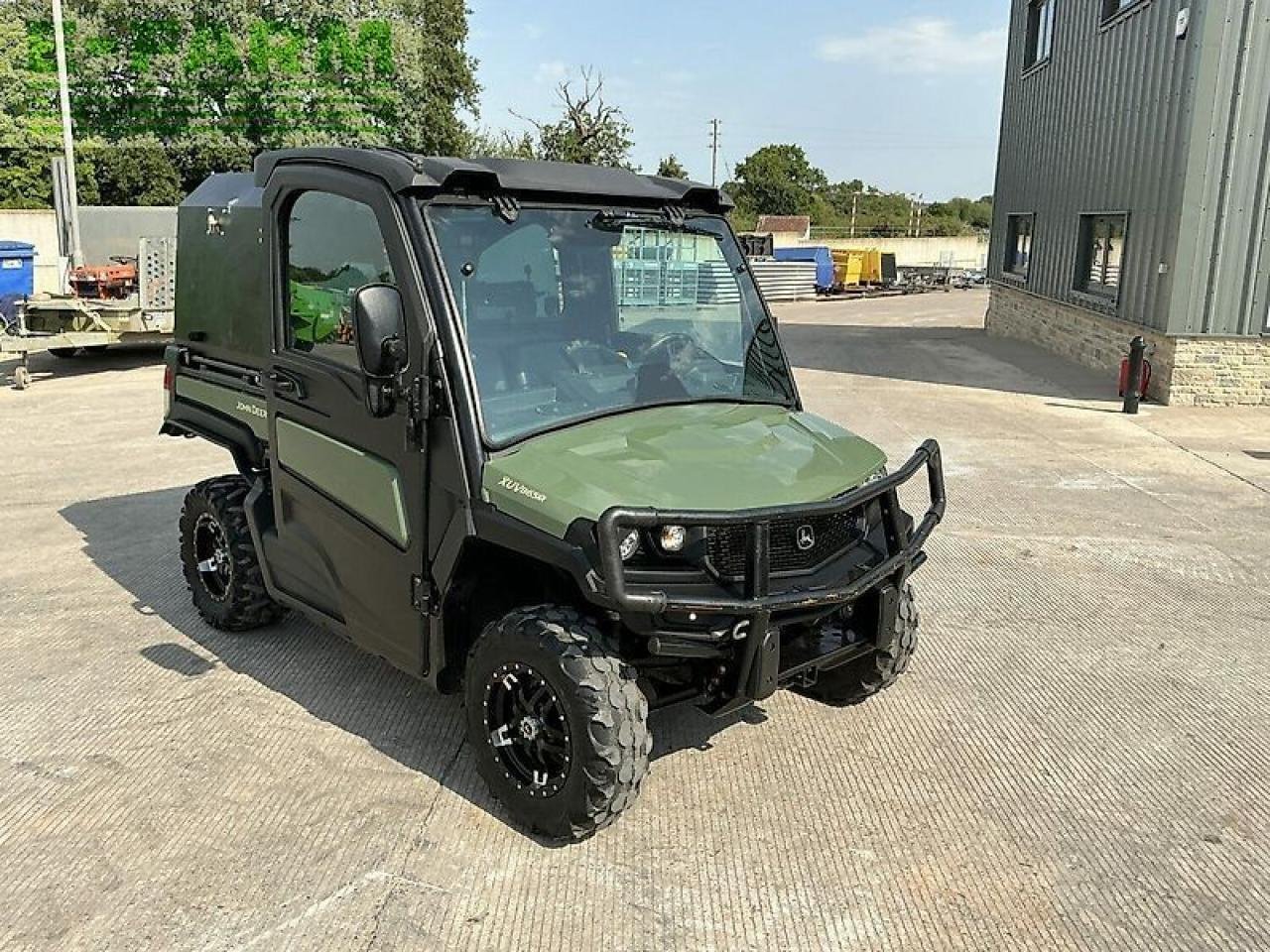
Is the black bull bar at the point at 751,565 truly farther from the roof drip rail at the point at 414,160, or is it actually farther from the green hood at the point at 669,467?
the roof drip rail at the point at 414,160

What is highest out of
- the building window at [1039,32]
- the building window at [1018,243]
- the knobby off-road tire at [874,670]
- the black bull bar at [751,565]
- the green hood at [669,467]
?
the building window at [1039,32]

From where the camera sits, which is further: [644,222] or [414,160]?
[644,222]

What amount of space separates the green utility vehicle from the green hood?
0.01 meters

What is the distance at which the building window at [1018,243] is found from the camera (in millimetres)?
21547

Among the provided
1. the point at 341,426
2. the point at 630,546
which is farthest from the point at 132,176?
the point at 630,546

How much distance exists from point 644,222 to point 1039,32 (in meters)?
20.3

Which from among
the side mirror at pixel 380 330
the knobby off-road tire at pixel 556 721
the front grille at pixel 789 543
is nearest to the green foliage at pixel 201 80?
the side mirror at pixel 380 330

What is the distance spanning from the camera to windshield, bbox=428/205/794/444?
3.77 m

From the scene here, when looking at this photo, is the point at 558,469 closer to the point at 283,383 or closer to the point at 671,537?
the point at 671,537

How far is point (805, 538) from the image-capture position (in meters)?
3.62

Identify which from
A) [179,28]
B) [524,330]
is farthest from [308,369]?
[179,28]

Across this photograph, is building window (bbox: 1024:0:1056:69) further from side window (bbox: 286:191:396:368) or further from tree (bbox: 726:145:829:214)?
tree (bbox: 726:145:829:214)

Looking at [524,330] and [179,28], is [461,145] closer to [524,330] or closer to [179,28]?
[179,28]

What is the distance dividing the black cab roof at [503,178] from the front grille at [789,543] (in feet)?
4.90
